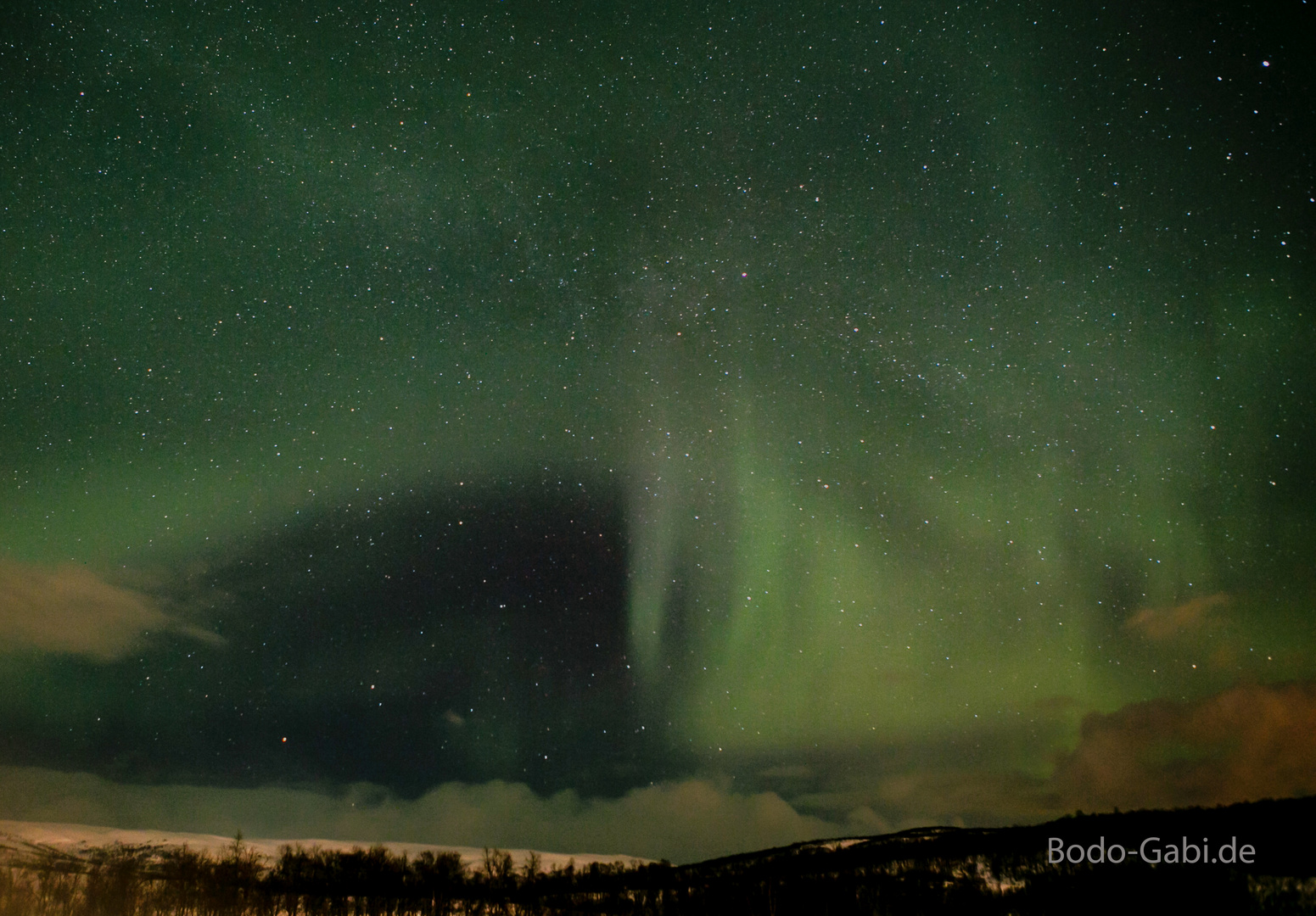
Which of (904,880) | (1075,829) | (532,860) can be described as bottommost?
(532,860)

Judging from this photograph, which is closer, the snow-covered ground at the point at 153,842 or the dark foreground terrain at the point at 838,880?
the dark foreground terrain at the point at 838,880

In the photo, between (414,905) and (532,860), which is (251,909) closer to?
(414,905)

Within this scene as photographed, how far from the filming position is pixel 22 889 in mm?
41281

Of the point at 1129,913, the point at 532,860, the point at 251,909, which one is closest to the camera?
the point at 1129,913

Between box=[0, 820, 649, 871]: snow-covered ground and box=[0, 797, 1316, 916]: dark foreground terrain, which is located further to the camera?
box=[0, 820, 649, 871]: snow-covered ground

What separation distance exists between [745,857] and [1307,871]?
2344 inches

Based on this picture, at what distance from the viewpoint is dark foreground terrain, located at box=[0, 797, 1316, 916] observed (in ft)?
107

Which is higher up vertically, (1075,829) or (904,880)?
(1075,829)

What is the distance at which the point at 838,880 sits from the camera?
56438mm

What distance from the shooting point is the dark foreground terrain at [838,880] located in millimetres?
32500

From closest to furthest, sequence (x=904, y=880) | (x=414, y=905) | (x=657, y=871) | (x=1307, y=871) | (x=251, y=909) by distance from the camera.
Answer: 1. (x=1307, y=871)
2. (x=251, y=909)
3. (x=904, y=880)
4. (x=414, y=905)
5. (x=657, y=871)

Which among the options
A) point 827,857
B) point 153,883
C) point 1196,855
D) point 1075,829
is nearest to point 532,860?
point 827,857

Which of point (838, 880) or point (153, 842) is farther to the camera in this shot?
point (153, 842)

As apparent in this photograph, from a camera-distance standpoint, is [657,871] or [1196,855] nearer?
[1196,855]
